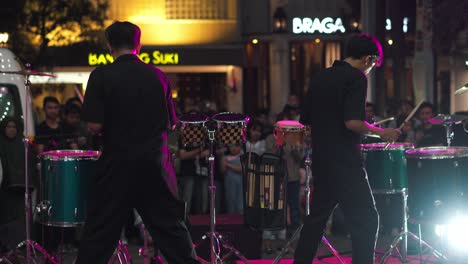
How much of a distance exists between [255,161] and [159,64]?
1481 cm

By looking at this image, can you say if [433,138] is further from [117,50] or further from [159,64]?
[159,64]

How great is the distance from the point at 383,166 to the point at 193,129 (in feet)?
5.73

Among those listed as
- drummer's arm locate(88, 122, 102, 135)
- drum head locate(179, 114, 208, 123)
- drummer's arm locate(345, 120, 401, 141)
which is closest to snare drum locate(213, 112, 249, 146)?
drum head locate(179, 114, 208, 123)

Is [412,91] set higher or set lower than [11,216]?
higher

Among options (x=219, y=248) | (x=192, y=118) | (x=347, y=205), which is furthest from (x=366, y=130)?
(x=219, y=248)

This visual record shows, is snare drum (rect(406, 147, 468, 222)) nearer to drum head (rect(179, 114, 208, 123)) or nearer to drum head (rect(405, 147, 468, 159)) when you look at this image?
drum head (rect(405, 147, 468, 159))

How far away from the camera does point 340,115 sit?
7895 millimetres

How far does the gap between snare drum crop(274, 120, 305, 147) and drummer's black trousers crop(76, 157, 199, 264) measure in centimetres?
249

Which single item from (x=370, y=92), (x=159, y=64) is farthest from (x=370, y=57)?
(x=159, y=64)

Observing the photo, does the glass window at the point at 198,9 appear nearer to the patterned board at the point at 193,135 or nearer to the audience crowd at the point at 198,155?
the audience crowd at the point at 198,155

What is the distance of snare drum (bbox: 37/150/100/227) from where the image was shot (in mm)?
8766

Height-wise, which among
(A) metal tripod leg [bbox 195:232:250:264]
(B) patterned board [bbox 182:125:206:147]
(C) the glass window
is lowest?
(A) metal tripod leg [bbox 195:232:250:264]

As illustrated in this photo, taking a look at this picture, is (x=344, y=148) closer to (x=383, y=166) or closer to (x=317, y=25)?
(x=383, y=166)

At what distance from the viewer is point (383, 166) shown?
9570mm
